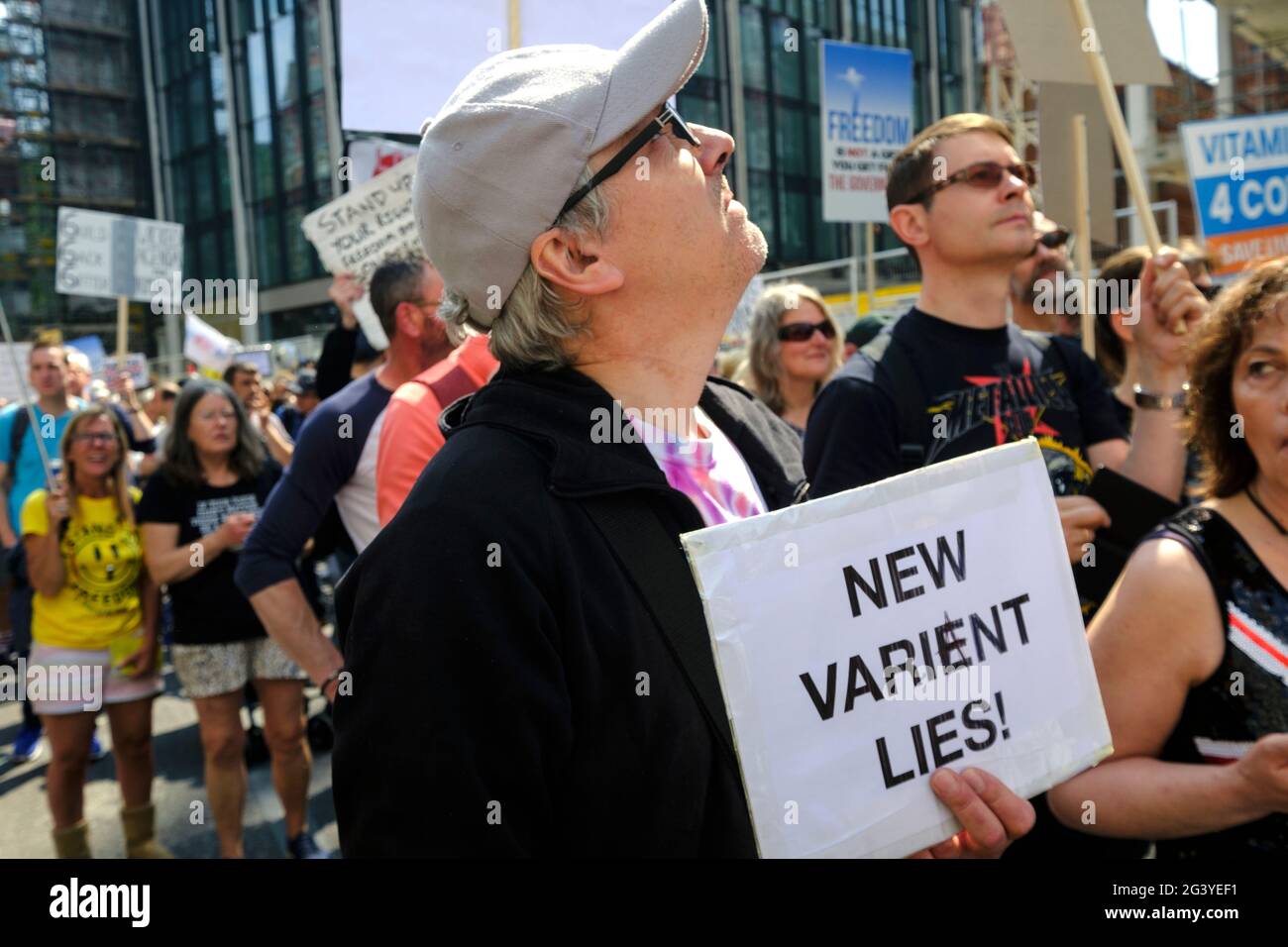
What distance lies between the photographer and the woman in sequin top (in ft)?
5.90

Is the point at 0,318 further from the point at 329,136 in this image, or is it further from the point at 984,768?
the point at 329,136

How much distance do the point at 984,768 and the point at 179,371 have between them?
93.7 feet

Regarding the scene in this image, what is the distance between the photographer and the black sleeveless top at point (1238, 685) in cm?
180

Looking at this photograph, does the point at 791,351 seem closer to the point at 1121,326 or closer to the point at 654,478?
the point at 1121,326

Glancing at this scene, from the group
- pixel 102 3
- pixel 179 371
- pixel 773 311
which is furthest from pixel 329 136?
pixel 773 311

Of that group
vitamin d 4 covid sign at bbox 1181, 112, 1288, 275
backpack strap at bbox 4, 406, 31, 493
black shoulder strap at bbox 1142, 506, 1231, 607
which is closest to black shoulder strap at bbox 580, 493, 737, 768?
black shoulder strap at bbox 1142, 506, 1231, 607

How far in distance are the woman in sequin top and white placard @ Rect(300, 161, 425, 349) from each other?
305 centimetres

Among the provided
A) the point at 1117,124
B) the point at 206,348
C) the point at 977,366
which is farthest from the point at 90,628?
the point at 206,348

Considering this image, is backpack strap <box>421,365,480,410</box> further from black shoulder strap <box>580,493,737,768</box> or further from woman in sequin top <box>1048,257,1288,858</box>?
woman in sequin top <box>1048,257,1288,858</box>

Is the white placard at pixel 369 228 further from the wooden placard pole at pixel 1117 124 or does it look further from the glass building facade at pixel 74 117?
the glass building facade at pixel 74 117

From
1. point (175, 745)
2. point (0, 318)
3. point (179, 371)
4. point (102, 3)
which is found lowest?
point (175, 745)

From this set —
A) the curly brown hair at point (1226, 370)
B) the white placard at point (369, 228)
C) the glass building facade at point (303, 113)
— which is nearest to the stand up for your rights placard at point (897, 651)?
the curly brown hair at point (1226, 370)

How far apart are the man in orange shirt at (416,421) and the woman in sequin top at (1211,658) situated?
144 centimetres

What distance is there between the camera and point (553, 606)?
4.05ft
